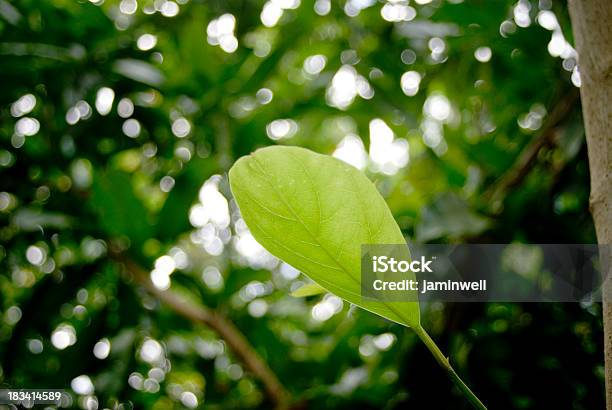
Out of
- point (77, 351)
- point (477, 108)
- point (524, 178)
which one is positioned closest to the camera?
point (524, 178)

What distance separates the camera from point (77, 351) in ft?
2.87

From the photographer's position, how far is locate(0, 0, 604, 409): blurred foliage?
0.73 meters

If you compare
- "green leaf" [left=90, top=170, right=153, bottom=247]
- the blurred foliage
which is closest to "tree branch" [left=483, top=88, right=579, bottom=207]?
the blurred foliage

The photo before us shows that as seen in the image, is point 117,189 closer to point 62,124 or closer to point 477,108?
point 62,124

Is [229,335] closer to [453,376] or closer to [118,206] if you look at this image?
[118,206]

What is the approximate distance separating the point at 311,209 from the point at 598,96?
151 millimetres

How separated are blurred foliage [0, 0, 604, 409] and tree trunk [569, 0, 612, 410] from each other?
361 millimetres

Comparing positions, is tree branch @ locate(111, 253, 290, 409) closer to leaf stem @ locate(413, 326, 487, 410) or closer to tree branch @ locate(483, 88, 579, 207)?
tree branch @ locate(483, 88, 579, 207)

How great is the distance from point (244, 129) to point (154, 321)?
1.10ft

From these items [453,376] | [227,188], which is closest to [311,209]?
[453,376]

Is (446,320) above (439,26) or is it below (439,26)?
below

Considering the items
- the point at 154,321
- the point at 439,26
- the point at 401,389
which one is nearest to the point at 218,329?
the point at 154,321

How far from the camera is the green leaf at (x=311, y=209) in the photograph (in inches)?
10.7

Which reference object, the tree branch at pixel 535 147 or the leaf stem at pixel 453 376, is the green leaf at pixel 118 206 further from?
the leaf stem at pixel 453 376
